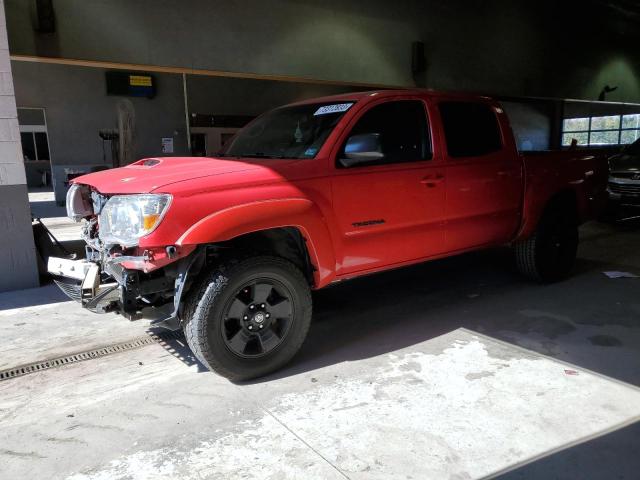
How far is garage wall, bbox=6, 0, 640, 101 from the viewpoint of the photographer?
6836 millimetres

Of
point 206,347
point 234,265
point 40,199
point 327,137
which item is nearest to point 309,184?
point 327,137

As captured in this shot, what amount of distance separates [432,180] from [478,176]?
60 centimetres

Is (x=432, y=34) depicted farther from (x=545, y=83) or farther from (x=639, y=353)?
(x=639, y=353)

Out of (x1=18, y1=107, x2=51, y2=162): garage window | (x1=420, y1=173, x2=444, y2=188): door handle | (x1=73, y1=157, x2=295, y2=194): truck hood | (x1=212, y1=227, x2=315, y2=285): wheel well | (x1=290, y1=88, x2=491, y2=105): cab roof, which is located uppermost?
(x1=18, y1=107, x2=51, y2=162): garage window

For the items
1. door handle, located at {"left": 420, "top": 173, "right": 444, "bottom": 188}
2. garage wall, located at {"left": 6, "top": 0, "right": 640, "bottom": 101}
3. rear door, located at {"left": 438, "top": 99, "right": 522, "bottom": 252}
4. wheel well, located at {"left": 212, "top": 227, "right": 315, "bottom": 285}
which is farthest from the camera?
garage wall, located at {"left": 6, "top": 0, "right": 640, "bottom": 101}

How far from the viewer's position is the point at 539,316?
14.4 feet

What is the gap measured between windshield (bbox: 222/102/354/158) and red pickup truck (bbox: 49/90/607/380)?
0.05 feet

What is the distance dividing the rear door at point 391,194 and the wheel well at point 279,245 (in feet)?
0.83

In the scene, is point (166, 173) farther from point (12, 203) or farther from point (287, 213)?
point (12, 203)

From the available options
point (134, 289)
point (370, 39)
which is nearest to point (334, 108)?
point (134, 289)

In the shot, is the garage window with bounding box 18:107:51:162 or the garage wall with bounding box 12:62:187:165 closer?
the garage wall with bounding box 12:62:187:165

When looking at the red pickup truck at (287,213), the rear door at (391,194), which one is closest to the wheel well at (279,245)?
the red pickup truck at (287,213)

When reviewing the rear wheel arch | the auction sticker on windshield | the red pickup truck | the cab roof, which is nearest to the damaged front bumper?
the red pickup truck

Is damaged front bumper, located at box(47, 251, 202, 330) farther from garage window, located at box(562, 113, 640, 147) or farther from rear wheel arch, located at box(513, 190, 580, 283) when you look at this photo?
garage window, located at box(562, 113, 640, 147)
